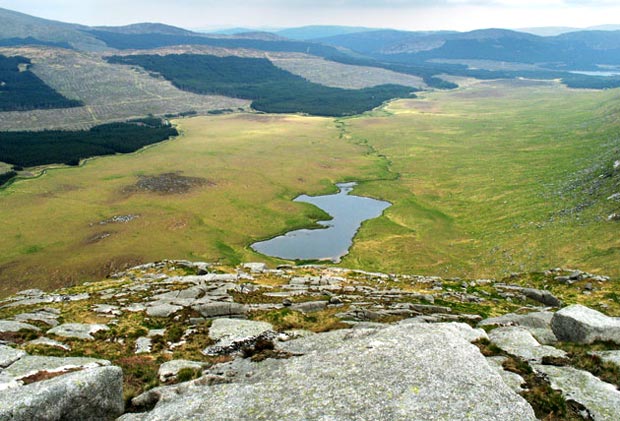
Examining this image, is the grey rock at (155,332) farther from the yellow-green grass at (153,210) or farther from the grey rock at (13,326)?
the yellow-green grass at (153,210)

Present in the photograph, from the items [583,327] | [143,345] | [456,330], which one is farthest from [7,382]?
[583,327]

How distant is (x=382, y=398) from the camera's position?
18.9 meters

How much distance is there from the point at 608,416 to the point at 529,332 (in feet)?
36.3

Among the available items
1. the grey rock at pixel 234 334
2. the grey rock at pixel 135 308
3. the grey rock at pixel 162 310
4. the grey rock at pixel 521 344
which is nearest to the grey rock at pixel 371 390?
the grey rock at pixel 521 344

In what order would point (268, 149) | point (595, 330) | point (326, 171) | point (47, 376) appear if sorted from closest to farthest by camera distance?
point (47, 376) < point (595, 330) < point (326, 171) < point (268, 149)

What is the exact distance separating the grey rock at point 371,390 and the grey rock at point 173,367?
4.00 metres

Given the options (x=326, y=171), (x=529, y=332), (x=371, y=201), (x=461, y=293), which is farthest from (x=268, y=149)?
(x=529, y=332)

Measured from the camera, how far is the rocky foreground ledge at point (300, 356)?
1886cm

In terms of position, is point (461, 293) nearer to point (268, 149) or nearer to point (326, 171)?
point (326, 171)

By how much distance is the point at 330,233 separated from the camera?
104m

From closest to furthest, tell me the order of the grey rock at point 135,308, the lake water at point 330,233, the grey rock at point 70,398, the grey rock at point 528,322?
the grey rock at point 70,398 → the grey rock at point 528,322 → the grey rock at point 135,308 → the lake water at point 330,233

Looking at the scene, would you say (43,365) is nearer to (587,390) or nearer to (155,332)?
(155,332)

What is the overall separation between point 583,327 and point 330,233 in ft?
251

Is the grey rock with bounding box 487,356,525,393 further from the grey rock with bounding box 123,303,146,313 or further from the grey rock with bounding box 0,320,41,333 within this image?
the grey rock with bounding box 0,320,41,333
